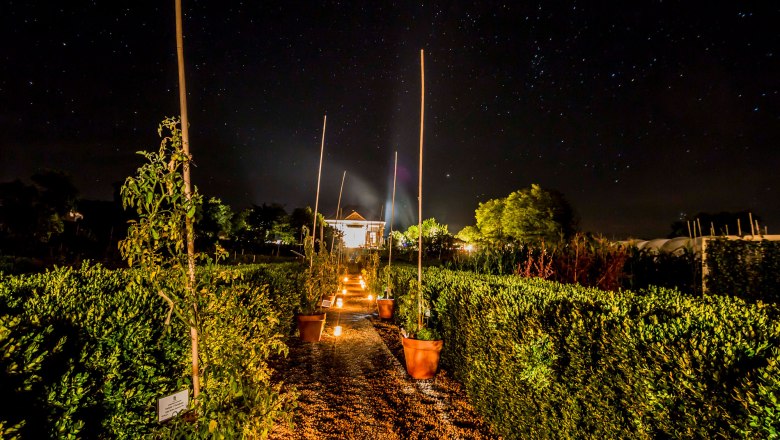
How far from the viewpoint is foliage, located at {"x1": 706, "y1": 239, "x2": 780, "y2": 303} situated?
7305mm

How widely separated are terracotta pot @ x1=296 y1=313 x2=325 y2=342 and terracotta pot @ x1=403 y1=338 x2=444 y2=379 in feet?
8.25

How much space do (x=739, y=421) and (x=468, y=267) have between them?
9.57 m

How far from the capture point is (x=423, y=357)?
208 inches

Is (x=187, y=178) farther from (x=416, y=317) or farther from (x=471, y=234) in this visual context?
(x=471, y=234)

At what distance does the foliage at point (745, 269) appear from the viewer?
7305mm

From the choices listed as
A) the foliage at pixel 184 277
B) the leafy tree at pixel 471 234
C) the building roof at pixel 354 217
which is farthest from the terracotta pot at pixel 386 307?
the building roof at pixel 354 217

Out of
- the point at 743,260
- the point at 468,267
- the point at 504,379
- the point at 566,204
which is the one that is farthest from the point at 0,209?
the point at 566,204

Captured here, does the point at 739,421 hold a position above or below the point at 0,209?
below

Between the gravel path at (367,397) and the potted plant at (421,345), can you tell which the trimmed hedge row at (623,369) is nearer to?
the gravel path at (367,397)

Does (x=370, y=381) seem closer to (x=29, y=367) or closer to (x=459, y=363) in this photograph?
(x=459, y=363)

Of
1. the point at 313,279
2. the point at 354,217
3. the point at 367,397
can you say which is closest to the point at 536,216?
the point at 313,279

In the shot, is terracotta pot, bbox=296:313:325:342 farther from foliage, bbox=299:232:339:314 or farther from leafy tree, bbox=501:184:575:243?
leafy tree, bbox=501:184:575:243

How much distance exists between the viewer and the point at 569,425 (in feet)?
8.41

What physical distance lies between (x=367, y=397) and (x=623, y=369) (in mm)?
3316
